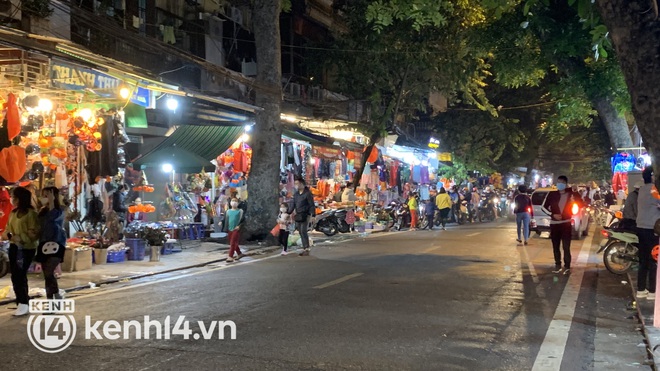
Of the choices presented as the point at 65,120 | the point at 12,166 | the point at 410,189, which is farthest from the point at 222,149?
the point at 410,189

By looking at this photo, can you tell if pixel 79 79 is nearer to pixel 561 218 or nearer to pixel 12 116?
pixel 12 116

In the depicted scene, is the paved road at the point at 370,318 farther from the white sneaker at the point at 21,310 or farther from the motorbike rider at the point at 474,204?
the motorbike rider at the point at 474,204

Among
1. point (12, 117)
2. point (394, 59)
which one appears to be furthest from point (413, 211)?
point (12, 117)

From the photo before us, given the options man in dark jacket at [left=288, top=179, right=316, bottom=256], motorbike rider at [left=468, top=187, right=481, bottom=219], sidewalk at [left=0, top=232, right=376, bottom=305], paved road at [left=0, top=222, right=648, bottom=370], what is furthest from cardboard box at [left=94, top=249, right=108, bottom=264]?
motorbike rider at [left=468, top=187, right=481, bottom=219]

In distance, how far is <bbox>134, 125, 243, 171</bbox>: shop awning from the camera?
17.3m

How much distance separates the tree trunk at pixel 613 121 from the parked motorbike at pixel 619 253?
6648mm

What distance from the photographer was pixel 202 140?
18.3 m

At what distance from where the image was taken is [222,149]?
18.8m

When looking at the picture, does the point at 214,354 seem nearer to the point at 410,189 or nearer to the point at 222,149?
the point at 222,149

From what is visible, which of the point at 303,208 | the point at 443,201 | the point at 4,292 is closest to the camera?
the point at 4,292

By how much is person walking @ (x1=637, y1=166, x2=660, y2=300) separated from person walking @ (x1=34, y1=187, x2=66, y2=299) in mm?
8950

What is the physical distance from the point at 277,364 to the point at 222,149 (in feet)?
44.8

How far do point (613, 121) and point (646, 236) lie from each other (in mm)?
9539

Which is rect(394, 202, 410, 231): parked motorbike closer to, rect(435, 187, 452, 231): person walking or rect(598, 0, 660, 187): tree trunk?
rect(435, 187, 452, 231): person walking
